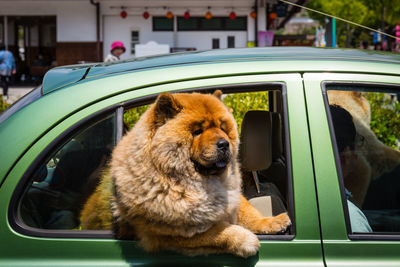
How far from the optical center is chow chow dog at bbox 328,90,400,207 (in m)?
2.49

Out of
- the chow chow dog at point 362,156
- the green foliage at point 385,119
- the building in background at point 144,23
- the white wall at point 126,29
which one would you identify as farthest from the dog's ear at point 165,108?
the white wall at point 126,29

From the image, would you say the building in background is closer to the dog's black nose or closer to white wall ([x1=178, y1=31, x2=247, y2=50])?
white wall ([x1=178, y1=31, x2=247, y2=50])

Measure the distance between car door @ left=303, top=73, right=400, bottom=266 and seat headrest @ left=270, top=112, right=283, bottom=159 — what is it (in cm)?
54

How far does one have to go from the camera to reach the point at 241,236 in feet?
6.35

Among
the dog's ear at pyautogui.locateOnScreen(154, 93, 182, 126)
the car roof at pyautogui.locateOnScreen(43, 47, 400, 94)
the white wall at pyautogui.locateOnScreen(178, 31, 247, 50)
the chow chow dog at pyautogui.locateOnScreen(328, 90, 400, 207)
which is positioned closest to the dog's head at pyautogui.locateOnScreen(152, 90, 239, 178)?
the dog's ear at pyautogui.locateOnScreen(154, 93, 182, 126)

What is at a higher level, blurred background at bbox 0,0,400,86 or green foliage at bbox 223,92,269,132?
blurred background at bbox 0,0,400,86

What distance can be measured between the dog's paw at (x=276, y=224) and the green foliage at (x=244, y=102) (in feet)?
11.0

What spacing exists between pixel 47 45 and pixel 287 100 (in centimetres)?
2827

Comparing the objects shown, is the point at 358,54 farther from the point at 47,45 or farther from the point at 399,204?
the point at 47,45

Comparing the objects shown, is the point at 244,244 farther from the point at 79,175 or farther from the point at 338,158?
the point at 79,175

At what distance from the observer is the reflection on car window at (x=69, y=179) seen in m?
2.04

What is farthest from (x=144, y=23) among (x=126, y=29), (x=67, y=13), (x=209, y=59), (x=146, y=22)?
(x=209, y=59)

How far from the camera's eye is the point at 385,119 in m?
4.85

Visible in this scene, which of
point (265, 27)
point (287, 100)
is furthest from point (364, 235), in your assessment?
Answer: point (265, 27)
